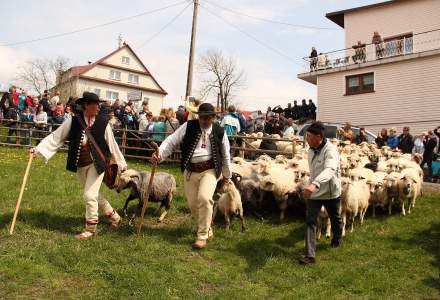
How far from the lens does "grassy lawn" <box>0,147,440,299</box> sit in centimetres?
591

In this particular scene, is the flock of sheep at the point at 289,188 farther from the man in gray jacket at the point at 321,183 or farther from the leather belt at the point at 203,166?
the man in gray jacket at the point at 321,183

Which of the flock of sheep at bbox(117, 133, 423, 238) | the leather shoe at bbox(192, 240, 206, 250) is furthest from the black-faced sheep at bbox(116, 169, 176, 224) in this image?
the leather shoe at bbox(192, 240, 206, 250)

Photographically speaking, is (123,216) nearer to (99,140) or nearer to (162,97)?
(99,140)

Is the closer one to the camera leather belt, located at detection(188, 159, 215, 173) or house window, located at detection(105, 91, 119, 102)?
leather belt, located at detection(188, 159, 215, 173)

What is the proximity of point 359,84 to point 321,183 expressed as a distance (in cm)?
2216

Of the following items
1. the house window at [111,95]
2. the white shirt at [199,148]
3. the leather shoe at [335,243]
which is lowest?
the leather shoe at [335,243]

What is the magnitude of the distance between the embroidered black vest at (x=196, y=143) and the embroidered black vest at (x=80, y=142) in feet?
4.32

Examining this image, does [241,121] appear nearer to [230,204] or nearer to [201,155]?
[230,204]

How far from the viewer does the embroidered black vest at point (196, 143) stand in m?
7.35

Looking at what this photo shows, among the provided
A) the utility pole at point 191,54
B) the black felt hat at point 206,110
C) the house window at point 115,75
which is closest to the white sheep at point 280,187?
the black felt hat at point 206,110

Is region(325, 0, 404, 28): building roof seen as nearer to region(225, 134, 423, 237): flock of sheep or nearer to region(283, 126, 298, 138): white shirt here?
region(283, 126, 298, 138): white shirt

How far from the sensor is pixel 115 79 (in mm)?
60000

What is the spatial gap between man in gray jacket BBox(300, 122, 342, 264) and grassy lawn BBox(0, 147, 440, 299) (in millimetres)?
470

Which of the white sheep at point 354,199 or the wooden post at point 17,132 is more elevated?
the wooden post at point 17,132
